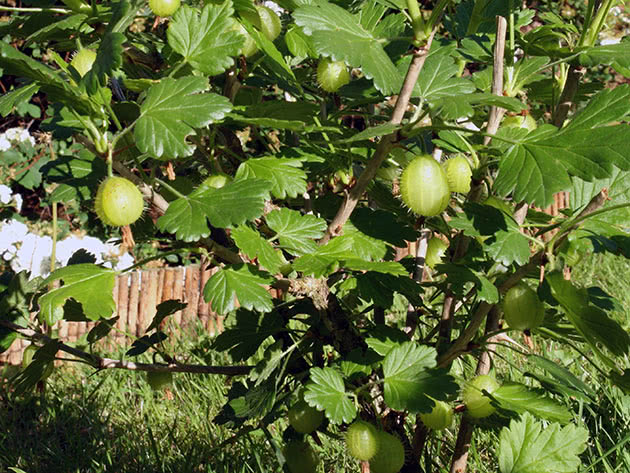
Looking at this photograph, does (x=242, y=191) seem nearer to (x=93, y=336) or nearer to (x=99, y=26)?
(x=99, y=26)

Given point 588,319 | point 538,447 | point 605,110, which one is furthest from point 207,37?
point 538,447

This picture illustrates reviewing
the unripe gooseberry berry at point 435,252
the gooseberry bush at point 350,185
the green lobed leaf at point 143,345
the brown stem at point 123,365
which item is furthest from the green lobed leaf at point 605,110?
the green lobed leaf at point 143,345

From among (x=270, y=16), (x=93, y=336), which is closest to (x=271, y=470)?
(x=93, y=336)

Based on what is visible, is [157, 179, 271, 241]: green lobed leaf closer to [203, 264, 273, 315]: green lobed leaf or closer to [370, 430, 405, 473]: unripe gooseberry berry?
[203, 264, 273, 315]: green lobed leaf

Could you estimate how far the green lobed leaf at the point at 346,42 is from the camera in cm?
100

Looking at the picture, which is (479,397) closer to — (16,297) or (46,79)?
(46,79)

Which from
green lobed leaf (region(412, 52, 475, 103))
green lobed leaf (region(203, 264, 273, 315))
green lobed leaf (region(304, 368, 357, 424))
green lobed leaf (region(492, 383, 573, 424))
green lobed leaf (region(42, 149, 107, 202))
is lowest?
green lobed leaf (region(492, 383, 573, 424))

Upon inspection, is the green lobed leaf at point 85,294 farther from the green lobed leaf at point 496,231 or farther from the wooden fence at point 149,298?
the wooden fence at point 149,298

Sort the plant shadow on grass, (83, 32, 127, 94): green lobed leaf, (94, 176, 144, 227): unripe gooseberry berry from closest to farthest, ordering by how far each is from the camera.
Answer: (83, 32, 127, 94): green lobed leaf, (94, 176, 144, 227): unripe gooseberry berry, the plant shadow on grass

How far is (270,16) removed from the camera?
4.09 ft

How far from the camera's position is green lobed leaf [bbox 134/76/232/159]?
1.03 m

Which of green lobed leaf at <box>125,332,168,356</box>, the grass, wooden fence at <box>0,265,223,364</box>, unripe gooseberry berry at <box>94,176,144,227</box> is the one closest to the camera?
unripe gooseberry berry at <box>94,176,144,227</box>

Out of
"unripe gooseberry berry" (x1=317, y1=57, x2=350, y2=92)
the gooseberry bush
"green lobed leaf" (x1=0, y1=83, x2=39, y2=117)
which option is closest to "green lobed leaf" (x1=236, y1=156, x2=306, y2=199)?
the gooseberry bush

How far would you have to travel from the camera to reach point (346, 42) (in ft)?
3.36
